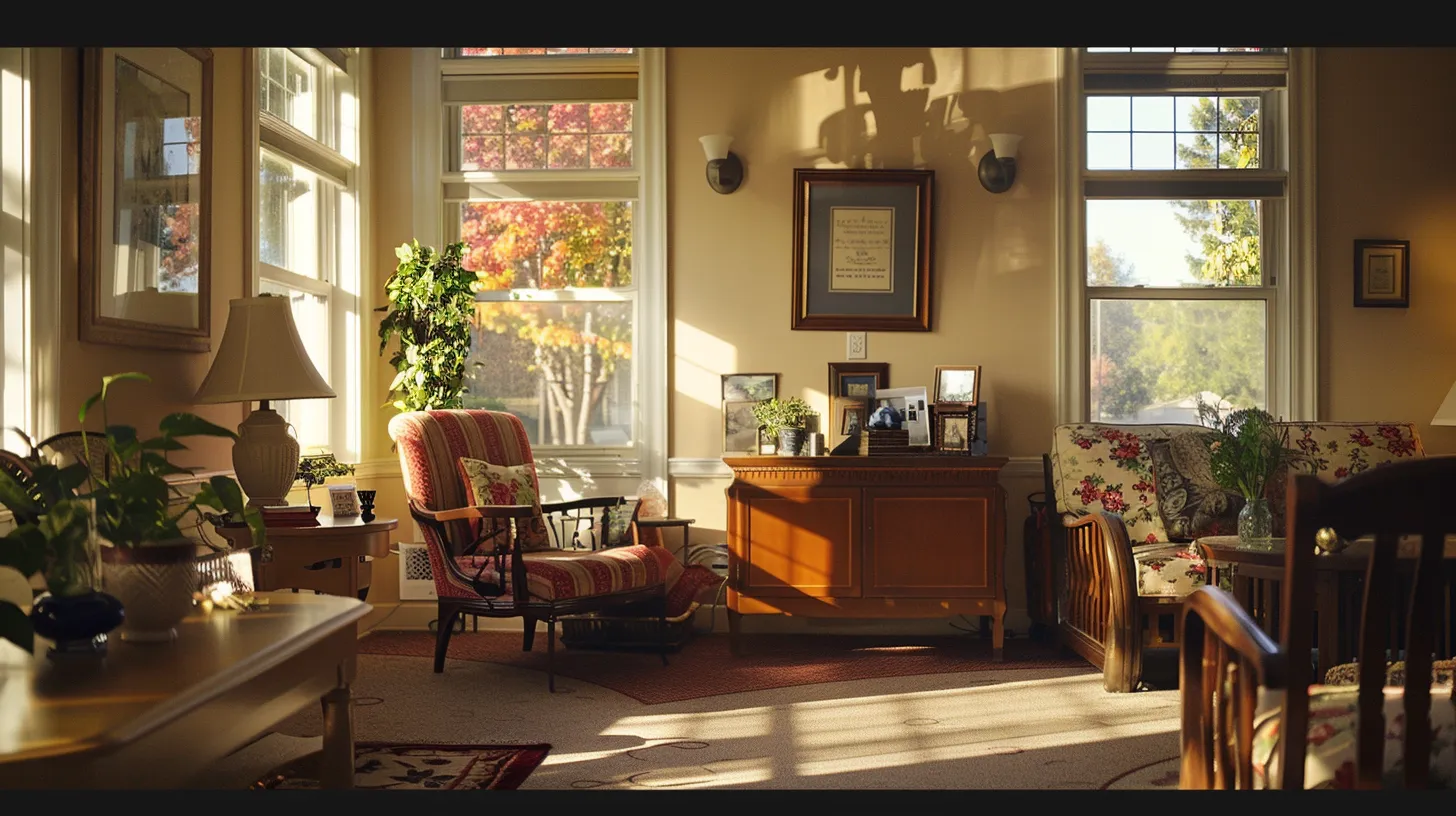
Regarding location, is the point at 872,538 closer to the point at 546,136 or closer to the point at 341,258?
the point at 546,136

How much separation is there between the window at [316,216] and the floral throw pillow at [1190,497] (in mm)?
3547

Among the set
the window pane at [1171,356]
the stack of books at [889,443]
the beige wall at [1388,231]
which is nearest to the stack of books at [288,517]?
the stack of books at [889,443]

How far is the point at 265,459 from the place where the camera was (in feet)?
12.3

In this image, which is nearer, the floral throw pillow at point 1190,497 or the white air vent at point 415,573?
the floral throw pillow at point 1190,497

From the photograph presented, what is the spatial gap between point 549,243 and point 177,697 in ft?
13.9

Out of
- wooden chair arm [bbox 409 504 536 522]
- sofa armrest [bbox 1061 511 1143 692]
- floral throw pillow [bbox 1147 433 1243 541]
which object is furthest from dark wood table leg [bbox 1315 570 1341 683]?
wooden chair arm [bbox 409 504 536 522]

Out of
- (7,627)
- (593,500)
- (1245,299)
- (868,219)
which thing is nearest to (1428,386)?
(1245,299)

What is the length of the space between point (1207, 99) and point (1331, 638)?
112 inches

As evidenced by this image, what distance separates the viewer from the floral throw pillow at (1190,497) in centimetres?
473

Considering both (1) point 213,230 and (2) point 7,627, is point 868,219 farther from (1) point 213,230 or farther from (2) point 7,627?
(2) point 7,627

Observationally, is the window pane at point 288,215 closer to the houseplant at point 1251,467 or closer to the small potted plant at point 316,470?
the small potted plant at point 316,470

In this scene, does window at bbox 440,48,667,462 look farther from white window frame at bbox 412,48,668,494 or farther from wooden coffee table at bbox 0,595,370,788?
wooden coffee table at bbox 0,595,370,788

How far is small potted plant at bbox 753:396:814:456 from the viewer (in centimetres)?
507

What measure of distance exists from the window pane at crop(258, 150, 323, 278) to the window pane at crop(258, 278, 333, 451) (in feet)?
0.36
